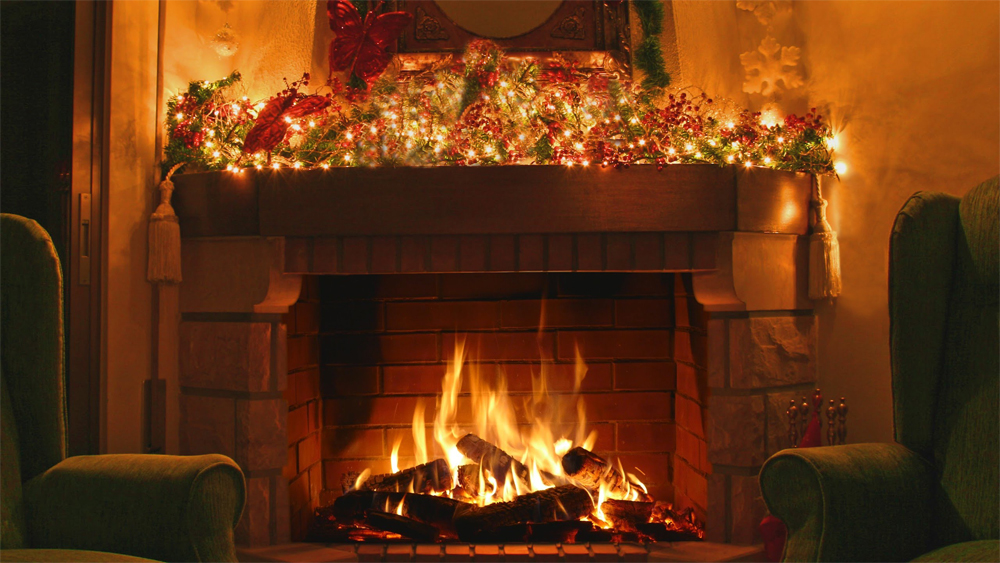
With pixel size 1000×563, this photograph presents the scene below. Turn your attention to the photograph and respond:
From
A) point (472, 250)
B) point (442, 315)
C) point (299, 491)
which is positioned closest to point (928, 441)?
point (472, 250)

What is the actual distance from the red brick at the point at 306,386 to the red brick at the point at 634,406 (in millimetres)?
1044

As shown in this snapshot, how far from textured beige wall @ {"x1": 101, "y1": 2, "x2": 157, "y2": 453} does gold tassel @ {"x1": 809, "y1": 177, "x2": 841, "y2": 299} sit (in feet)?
7.14

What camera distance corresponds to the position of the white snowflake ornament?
7.14 feet

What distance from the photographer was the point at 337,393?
2307 millimetres

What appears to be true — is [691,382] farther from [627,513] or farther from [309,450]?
[309,450]

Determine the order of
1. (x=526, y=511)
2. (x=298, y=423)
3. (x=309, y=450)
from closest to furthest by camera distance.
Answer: (x=526, y=511), (x=298, y=423), (x=309, y=450)

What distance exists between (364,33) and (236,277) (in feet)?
3.18

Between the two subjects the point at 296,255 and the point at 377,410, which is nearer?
the point at 296,255

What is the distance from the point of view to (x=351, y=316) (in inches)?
91.1

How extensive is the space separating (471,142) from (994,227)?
131 centimetres

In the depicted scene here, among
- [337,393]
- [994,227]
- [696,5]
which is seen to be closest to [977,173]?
[994,227]

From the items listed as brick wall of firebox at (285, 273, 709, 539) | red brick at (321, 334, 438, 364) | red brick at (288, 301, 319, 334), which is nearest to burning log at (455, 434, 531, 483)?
brick wall of firebox at (285, 273, 709, 539)

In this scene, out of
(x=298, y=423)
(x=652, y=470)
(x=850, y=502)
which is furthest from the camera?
(x=652, y=470)

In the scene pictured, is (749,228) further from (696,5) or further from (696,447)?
(696,5)
